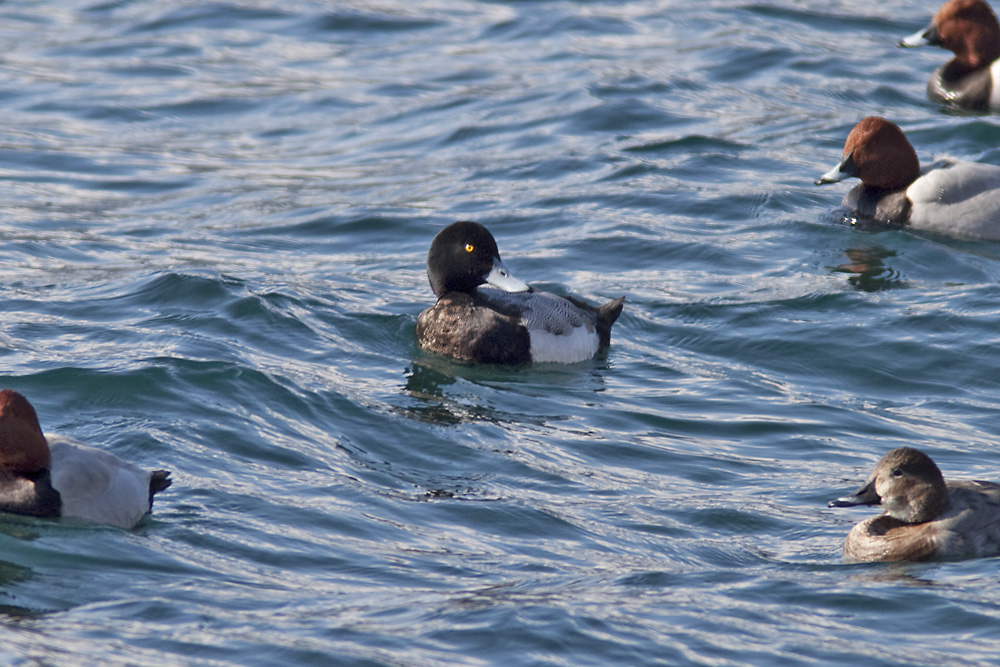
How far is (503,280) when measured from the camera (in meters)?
10.1

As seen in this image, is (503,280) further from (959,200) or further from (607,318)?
(959,200)

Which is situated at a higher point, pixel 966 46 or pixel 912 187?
pixel 966 46

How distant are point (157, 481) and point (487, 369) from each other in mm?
3295

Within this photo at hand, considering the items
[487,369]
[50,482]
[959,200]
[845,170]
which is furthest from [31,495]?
[959,200]

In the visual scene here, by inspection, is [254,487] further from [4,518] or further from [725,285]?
[725,285]

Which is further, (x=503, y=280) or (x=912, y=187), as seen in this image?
(x=912, y=187)

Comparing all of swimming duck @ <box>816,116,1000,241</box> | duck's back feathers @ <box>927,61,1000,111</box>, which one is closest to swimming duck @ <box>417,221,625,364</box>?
swimming duck @ <box>816,116,1000,241</box>

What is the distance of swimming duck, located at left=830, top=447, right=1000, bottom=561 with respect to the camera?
257 inches

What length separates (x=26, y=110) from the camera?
17297 mm

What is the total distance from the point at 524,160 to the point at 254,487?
8291mm

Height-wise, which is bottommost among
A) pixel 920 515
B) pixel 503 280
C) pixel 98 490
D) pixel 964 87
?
pixel 920 515

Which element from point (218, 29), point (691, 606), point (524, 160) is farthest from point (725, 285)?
point (218, 29)

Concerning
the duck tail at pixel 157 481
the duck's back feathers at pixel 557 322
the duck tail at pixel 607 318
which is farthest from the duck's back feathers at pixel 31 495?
the duck tail at pixel 607 318

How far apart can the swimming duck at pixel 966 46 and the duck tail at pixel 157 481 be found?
12034mm
